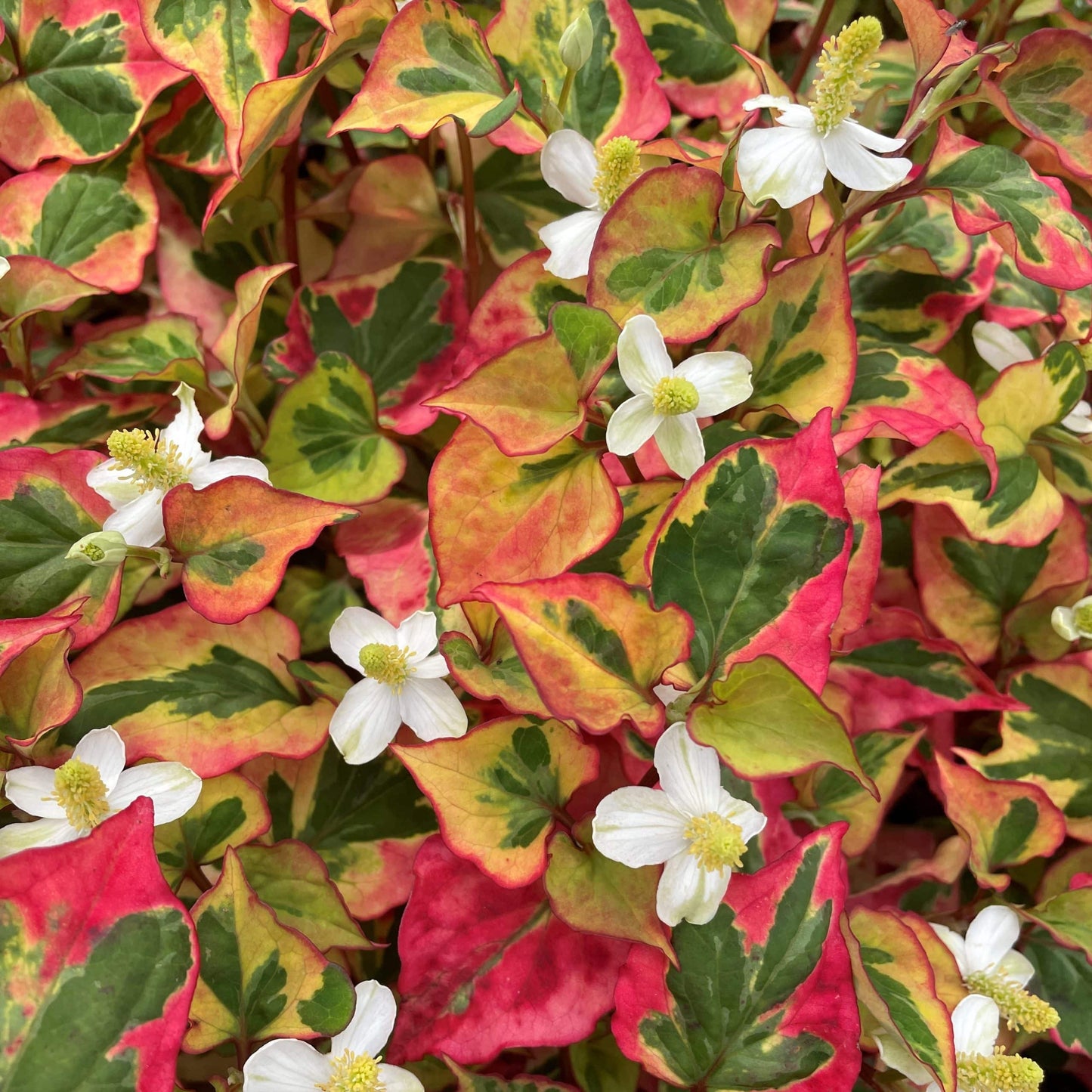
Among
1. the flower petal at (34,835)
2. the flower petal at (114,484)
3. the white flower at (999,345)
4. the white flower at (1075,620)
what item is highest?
the flower petal at (114,484)

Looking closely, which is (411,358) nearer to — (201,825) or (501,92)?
(501,92)

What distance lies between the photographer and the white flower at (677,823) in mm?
542

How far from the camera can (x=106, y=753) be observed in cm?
59

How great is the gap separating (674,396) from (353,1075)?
1.29ft

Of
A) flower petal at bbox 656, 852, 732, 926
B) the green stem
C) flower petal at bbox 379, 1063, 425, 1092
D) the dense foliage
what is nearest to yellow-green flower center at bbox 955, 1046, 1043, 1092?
the dense foliage

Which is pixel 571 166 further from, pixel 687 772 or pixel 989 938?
pixel 989 938

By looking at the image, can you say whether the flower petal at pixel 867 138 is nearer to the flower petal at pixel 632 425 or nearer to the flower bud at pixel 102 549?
the flower petal at pixel 632 425

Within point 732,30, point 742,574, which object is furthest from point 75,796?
point 732,30

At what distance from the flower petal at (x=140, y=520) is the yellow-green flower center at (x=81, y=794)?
5.5 inches

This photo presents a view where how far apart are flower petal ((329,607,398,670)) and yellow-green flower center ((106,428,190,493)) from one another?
0.45ft

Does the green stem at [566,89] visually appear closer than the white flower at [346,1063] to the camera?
No

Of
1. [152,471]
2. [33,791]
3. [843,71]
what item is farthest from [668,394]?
[33,791]

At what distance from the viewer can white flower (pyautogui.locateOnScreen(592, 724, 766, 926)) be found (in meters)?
0.54

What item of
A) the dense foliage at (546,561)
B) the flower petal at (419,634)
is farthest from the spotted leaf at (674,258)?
the flower petal at (419,634)
